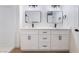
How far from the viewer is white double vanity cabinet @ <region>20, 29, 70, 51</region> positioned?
4012mm

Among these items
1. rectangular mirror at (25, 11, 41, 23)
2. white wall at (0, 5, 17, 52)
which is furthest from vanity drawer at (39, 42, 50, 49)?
white wall at (0, 5, 17, 52)

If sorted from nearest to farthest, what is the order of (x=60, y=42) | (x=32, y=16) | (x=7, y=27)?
(x=60, y=42)
(x=7, y=27)
(x=32, y=16)

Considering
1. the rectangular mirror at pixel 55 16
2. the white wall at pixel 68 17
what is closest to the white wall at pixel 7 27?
the white wall at pixel 68 17

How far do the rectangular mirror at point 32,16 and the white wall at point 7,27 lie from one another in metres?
0.50

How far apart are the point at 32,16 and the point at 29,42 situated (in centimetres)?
97

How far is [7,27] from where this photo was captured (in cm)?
417

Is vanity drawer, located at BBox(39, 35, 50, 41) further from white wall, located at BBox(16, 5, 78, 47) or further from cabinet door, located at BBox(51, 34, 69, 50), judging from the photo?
white wall, located at BBox(16, 5, 78, 47)

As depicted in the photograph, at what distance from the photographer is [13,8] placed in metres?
4.50

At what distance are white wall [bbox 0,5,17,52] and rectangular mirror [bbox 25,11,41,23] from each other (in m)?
0.50

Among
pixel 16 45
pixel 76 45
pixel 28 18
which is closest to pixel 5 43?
pixel 16 45

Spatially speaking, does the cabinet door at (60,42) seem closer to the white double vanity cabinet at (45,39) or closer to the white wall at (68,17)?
the white double vanity cabinet at (45,39)

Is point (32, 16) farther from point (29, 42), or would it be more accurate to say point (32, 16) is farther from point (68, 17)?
point (68, 17)

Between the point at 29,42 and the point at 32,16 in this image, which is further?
the point at 32,16

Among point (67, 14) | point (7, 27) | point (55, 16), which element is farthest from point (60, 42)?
point (7, 27)
